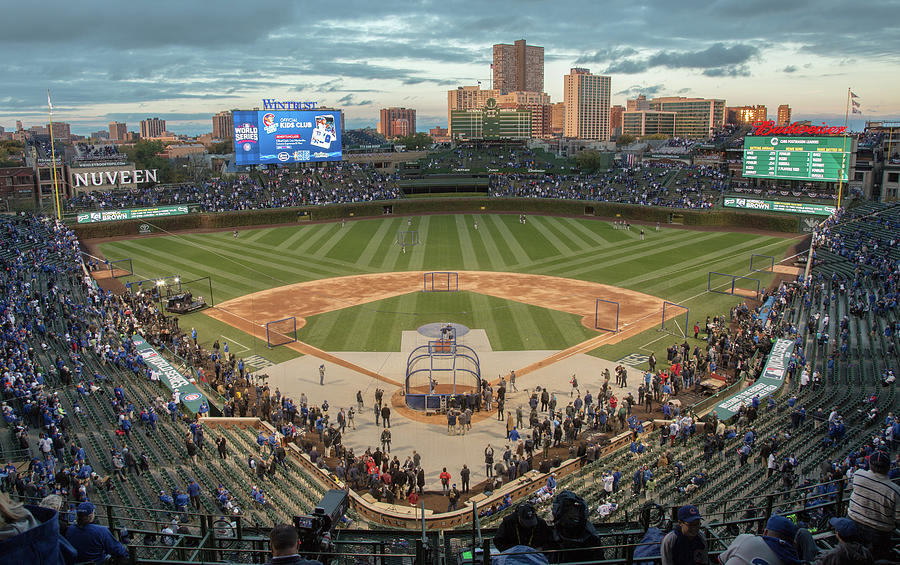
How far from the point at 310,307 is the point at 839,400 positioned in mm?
28948

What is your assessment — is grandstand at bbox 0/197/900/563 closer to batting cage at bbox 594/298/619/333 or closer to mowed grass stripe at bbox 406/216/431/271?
batting cage at bbox 594/298/619/333

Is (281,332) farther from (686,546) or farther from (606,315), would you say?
(686,546)

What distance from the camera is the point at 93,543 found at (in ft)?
17.5

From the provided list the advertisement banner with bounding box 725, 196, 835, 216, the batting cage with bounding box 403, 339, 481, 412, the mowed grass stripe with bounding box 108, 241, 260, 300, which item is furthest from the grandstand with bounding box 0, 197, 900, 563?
the advertisement banner with bounding box 725, 196, 835, 216

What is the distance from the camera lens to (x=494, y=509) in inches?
677

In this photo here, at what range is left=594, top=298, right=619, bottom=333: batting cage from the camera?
1386 inches

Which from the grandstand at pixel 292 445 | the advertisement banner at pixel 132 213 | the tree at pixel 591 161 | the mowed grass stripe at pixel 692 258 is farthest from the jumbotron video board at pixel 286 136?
the mowed grass stripe at pixel 692 258

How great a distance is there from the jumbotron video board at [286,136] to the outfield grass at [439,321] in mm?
41746

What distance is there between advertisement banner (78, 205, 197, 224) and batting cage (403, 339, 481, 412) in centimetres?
4690

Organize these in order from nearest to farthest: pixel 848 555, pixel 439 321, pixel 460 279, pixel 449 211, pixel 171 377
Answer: pixel 848 555 < pixel 171 377 < pixel 439 321 < pixel 460 279 < pixel 449 211

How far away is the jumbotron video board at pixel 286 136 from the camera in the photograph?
2928 inches

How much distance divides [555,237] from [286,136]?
119 ft

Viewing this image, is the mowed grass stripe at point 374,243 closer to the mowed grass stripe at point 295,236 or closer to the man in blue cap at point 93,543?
the mowed grass stripe at point 295,236

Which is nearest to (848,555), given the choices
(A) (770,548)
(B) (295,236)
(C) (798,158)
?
(A) (770,548)
